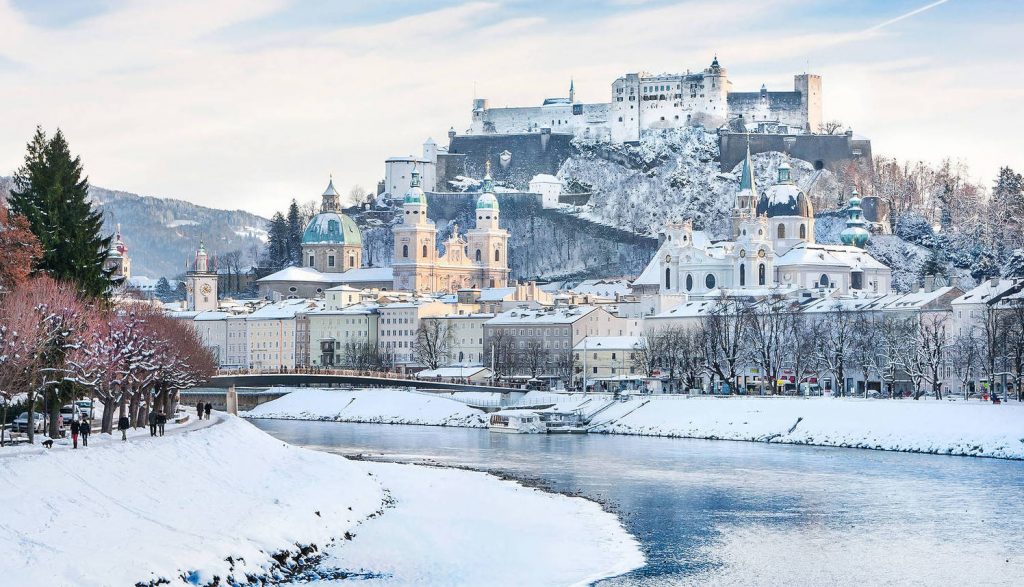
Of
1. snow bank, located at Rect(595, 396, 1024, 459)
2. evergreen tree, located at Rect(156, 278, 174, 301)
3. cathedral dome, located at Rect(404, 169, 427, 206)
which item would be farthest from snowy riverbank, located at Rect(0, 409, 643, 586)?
evergreen tree, located at Rect(156, 278, 174, 301)

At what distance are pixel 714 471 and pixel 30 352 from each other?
823 inches

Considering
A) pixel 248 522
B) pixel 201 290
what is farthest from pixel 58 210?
pixel 201 290

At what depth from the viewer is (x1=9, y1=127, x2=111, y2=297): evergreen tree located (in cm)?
4047

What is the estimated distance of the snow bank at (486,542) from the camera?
28.0m

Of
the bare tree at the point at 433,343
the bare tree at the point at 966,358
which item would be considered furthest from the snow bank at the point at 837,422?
the bare tree at the point at 433,343

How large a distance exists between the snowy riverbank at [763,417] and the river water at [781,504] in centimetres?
180

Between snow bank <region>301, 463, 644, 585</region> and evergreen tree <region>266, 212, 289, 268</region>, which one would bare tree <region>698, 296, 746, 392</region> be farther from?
evergreen tree <region>266, 212, 289, 268</region>

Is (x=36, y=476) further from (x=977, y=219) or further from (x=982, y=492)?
(x=977, y=219)

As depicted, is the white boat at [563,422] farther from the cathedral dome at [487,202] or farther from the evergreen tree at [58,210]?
the cathedral dome at [487,202]

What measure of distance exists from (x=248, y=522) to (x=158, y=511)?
1855 millimetres

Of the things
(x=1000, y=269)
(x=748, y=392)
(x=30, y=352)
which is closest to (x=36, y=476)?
(x=30, y=352)

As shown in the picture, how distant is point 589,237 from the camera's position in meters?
149

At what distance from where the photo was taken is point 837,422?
62.1 metres

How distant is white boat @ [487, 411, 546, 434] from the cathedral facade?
2703 inches
